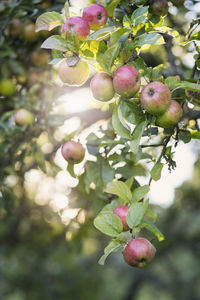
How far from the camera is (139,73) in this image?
0.89 meters

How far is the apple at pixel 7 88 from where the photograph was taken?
199 centimetres

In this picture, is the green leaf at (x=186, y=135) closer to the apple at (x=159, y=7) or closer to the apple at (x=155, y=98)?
the apple at (x=155, y=98)

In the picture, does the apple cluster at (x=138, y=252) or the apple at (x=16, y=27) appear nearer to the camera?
the apple cluster at (x=138, y=252)

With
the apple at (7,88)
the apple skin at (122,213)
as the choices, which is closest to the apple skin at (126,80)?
the apple skin at (122,213)

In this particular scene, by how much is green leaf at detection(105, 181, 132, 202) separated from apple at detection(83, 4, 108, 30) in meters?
0.43

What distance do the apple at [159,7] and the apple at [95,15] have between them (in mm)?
162

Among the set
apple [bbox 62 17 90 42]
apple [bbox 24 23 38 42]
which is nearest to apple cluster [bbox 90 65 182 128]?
apple [bbox 62 17 90 42]

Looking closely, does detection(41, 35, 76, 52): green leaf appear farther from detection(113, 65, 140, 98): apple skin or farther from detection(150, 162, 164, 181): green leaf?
detection(150, 162, 164, 181): green leaf

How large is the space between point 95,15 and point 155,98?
11.1 inches

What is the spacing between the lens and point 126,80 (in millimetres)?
816

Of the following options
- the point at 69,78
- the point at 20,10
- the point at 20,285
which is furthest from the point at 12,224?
the point at 69,78

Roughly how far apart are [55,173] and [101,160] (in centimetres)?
53

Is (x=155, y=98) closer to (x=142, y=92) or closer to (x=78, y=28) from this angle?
(x=142, y=92)

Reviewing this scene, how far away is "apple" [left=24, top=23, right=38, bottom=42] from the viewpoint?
5.98ft
